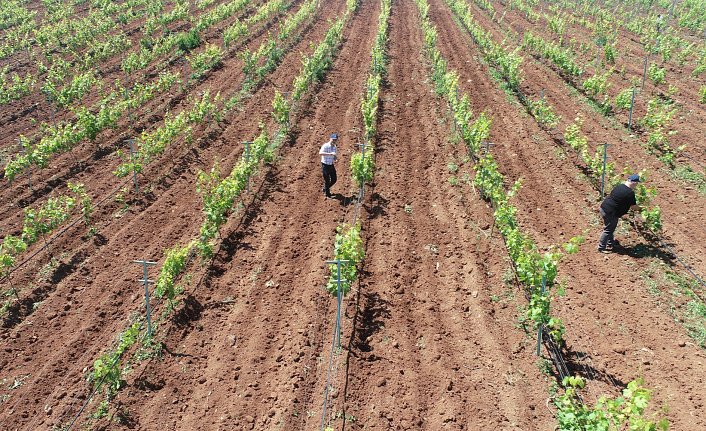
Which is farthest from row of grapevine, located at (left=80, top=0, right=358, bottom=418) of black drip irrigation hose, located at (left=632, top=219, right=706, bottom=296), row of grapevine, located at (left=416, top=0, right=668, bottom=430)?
black drip irrigation hose, located at (left=632, top=219, right=706, bottom=296)

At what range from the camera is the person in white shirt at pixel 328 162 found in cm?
1066

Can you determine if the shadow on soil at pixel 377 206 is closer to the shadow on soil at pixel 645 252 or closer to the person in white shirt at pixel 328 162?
the person in white shirt at pixel 328 162

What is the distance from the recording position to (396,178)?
1226cm

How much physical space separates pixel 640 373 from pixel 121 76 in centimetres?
1994

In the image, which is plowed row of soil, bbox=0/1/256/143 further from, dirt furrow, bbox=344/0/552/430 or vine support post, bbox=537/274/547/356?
vine support post, bbox=537/274/547/356

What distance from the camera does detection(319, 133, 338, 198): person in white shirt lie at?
10664 millimetres

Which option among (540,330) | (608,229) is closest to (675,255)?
(608,229)

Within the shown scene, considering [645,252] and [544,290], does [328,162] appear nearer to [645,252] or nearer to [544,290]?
[544,290]

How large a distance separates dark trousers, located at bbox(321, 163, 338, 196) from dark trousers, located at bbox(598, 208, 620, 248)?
5569 mm

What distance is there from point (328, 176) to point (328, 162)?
1.36 ft

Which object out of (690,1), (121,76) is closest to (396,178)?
(121,76)

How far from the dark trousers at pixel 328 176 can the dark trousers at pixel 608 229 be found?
5569 mm

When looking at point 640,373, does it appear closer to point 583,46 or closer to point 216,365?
point 216,365

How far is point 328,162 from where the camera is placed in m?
10.8
